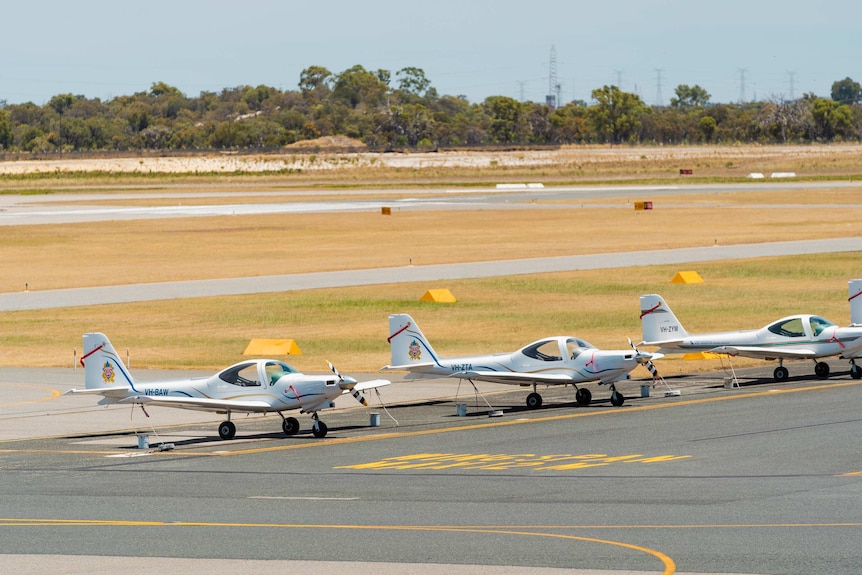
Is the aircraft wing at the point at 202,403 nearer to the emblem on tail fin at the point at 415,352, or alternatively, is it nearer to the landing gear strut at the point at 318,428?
the landing gear strut at the point at 318,428

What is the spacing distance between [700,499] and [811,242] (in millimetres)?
76037

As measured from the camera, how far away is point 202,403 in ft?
115

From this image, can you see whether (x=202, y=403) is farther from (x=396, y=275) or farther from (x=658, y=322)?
(x=396, y=275)

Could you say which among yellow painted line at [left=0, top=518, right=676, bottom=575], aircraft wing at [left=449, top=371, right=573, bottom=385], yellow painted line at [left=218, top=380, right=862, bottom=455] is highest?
yellow painted line at [left=0, top=518, right=676, bottom=575]

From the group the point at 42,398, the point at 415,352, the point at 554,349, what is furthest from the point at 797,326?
the point at 42,398

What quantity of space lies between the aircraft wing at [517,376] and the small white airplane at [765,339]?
5672 mm

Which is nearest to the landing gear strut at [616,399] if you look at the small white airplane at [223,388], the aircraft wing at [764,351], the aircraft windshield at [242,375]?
the aircraft wing at [764,351]

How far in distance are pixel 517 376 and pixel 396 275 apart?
4188 cm

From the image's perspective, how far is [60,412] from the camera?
135ft

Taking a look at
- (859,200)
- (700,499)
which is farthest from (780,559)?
(859,200)

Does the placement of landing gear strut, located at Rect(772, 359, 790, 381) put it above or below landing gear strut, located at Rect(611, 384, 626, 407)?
below

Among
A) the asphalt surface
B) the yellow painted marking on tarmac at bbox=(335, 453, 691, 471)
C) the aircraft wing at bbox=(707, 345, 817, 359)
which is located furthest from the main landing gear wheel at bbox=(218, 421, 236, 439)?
the aircraft wing at bbox=(707, 345, 817, 359)

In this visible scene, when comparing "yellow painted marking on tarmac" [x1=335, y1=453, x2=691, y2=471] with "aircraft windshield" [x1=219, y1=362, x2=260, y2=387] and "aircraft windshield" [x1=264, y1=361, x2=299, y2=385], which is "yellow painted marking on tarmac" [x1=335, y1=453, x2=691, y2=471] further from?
"aircraft windshield" [x1=219, y1=362, x2=260, y2=387]

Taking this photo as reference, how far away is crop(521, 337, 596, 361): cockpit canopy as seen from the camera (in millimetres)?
39531
